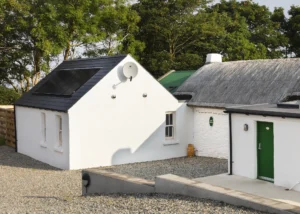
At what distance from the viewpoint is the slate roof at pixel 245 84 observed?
18.9 metres

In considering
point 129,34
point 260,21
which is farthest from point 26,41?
point 260,21

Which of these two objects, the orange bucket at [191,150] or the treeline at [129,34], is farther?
the treeline at [129,34]

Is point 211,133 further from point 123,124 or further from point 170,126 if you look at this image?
point 123,124

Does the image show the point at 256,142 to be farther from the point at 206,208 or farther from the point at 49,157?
the point at 49,157

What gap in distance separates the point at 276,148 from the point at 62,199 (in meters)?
6.73

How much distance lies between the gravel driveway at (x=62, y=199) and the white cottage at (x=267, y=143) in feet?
15.2

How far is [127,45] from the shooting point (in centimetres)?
3938

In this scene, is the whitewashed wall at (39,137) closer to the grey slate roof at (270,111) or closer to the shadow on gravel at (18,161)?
the shadow on gravel at (18,161)

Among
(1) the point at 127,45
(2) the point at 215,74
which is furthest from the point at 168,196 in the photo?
(1) the point at 127,45

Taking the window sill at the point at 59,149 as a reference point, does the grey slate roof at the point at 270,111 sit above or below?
above

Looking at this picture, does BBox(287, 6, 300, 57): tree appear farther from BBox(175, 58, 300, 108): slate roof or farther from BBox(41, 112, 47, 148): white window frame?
BBox(41, 112, 47, 148): white window frame

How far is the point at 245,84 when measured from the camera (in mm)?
20594

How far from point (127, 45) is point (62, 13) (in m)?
7.73

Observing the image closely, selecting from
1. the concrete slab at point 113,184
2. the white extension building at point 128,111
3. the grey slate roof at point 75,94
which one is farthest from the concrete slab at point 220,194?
the grey slate roof at point 75,94
